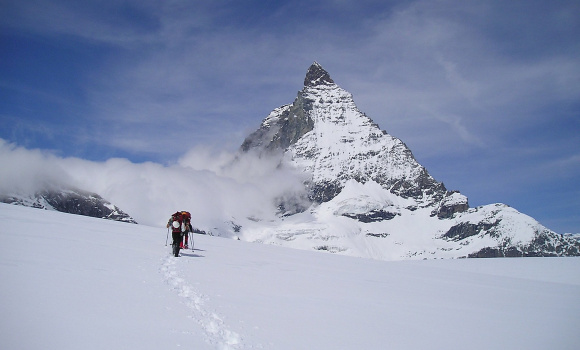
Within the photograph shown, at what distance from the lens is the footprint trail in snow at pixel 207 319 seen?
7.28m

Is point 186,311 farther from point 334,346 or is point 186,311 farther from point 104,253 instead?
point 104,253

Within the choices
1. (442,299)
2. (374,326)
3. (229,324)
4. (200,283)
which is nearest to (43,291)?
(229,324)

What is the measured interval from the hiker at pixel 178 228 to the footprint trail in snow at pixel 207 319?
579 cm

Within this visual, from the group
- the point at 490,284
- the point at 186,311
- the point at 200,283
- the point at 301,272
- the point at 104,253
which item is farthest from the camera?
the point at 490,284

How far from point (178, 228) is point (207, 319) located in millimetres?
11157

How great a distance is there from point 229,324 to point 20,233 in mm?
11200

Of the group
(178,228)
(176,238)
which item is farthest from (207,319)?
(178,228)

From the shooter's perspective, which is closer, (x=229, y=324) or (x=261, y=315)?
(x=229, y=324)

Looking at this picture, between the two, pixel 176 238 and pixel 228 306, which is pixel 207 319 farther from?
pixel 176 238

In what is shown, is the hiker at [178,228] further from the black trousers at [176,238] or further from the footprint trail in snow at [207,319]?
the footprint trail in snow at [207,319]

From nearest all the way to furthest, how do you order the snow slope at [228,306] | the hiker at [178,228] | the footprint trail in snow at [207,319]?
the snow slope at [228,306] → the footprint trail in snow at [207,319] → the hiker at [178,228]

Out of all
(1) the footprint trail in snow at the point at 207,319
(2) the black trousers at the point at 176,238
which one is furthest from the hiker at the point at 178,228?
(1) the footprint trail in snow at the point at 207,319

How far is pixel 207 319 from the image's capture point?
8.30 meters

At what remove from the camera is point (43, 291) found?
26.1 ft
